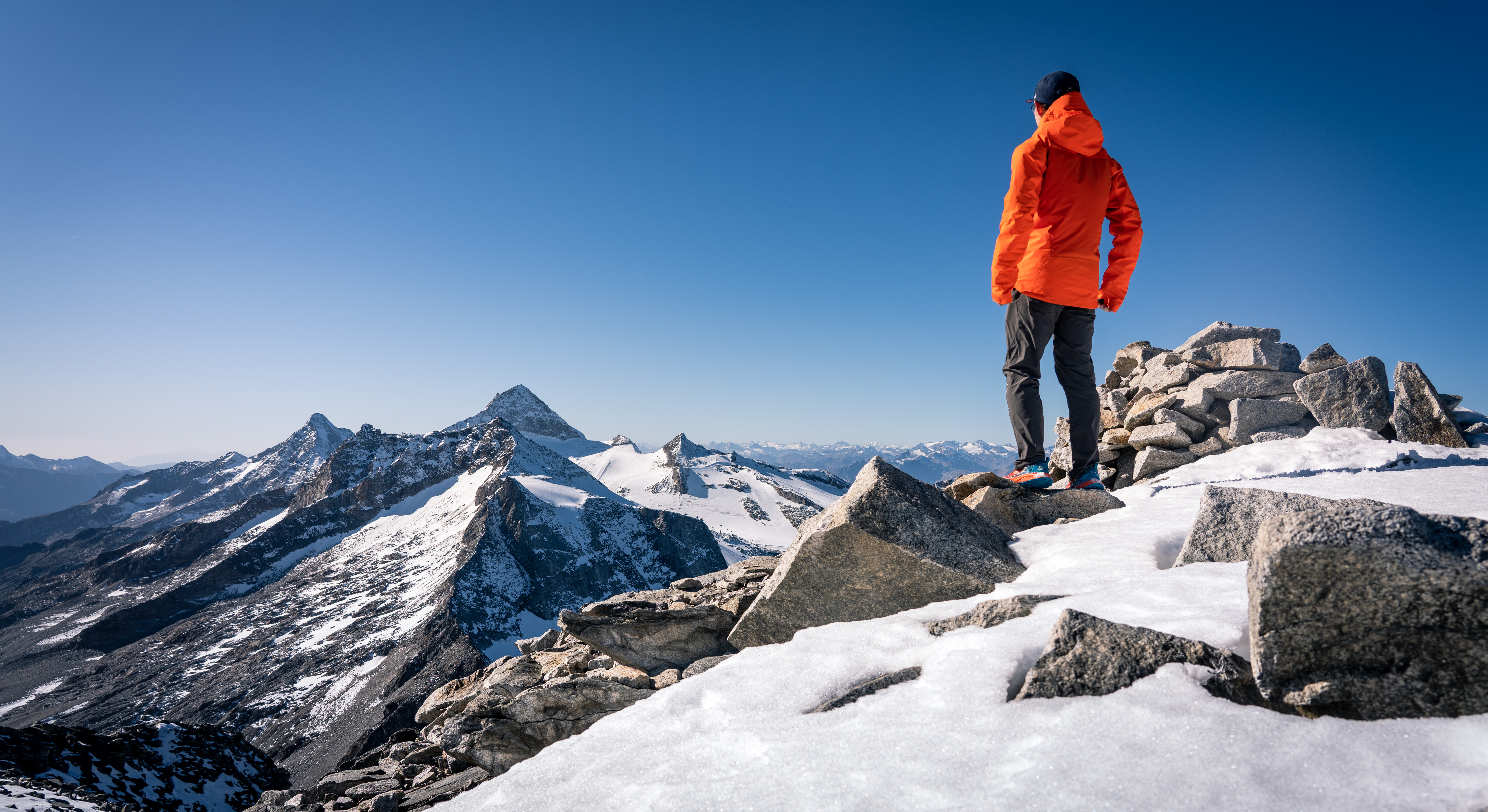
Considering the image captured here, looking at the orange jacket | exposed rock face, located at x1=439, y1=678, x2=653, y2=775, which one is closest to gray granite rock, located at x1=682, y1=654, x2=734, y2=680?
exposed rock face, located at x1=439, y1=678, x2=653, y2=775

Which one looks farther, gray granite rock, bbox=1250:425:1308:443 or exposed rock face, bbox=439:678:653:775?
gray granite rock, bbox=1250:425:1308:443

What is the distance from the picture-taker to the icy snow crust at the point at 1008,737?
198cm

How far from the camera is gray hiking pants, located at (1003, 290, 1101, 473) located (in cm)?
695

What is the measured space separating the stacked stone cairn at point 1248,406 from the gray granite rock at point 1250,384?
13mm

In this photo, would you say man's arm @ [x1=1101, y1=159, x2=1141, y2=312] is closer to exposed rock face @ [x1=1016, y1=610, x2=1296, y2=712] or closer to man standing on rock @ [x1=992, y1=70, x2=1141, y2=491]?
man standing on rock @ [x1=992, y1=70, x2=1141, y2=491]

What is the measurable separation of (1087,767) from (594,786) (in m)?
2.33

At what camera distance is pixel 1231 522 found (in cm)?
424

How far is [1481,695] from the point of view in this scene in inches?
82.0

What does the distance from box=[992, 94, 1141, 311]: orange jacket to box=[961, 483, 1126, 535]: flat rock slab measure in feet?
7.27

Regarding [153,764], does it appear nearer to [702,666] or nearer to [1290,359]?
[702,666]

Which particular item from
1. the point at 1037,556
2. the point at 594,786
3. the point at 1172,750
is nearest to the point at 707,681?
the point at 594,786

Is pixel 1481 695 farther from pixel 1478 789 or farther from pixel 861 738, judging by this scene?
pixel 861 738

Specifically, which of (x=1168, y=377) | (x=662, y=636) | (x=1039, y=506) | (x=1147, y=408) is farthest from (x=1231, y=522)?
(x=1168, y=377)

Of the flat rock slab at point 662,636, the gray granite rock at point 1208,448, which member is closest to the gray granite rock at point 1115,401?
the gray granite rock at point 1208,448
